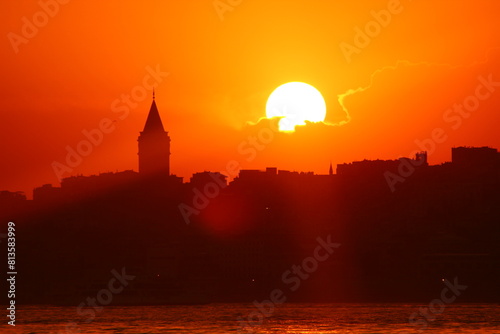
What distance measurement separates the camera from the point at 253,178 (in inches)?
6058

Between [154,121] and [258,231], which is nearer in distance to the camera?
[258,231]

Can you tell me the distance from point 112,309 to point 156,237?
95.0 feet

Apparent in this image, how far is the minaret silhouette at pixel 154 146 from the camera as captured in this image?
16100 cm

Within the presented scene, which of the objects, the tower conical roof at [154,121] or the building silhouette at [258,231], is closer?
the building silhouette at [258,231]

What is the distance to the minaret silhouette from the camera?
16100 centimetres

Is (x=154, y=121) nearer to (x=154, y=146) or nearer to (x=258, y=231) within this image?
(x=154, y=146)

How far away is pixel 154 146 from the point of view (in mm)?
161625

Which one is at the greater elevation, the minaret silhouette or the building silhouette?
the minaret silhouette

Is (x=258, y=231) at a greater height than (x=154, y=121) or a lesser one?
lesser

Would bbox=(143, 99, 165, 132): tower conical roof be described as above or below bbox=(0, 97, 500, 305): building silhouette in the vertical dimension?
above

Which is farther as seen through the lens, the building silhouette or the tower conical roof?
the tower conical roof

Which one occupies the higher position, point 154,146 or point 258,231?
point 154,146

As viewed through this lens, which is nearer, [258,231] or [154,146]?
[258,231]

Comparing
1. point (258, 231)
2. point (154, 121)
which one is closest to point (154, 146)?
point (154, 121)
